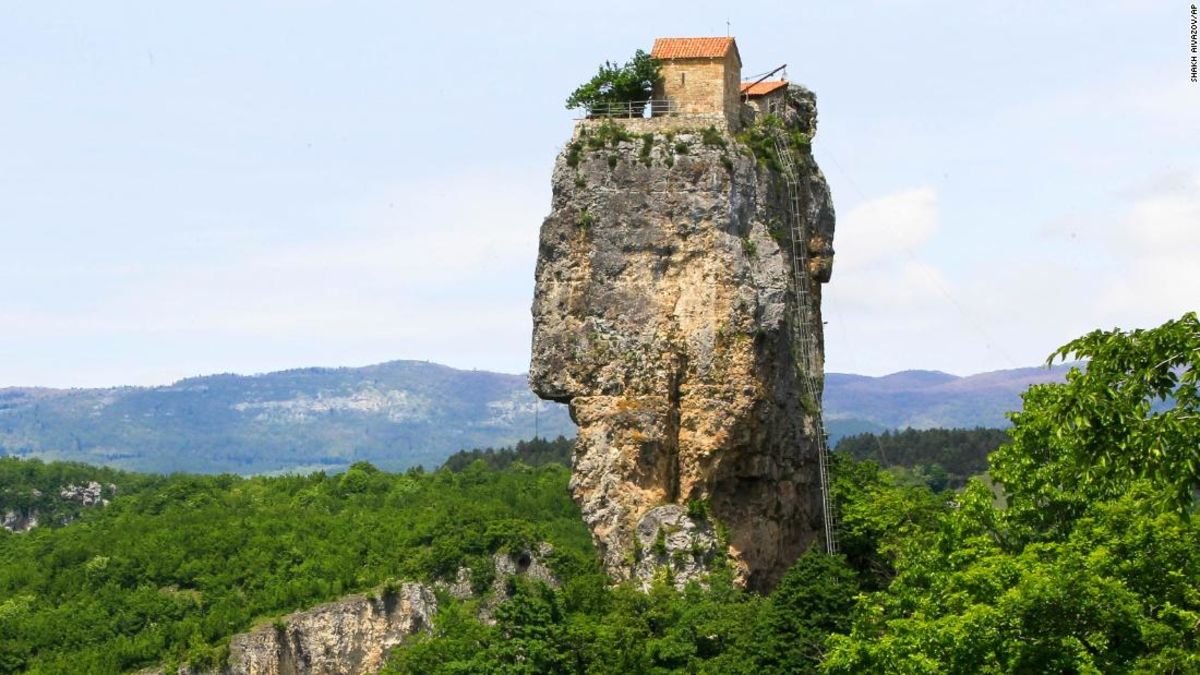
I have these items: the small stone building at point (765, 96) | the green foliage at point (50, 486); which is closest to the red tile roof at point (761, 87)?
the small stone building at point (765, 96)

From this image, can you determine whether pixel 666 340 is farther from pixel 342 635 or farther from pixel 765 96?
pixel 342 635

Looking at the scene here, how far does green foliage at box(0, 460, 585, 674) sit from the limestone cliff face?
4.98 m

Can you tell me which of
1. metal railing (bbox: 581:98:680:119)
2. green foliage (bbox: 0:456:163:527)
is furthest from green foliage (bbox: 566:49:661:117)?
green foliage (bbox: 0:456:163:527)

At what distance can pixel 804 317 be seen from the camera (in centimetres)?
5022

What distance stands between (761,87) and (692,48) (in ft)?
12.4

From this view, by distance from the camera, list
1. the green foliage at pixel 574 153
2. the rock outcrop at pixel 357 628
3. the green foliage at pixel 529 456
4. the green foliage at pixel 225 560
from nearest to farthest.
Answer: the green foliage at pixel 574 153 < the rock outcrop at pixel 357 628 < the green foliage at pixel 225 560 < the green foliage at pixel 529 456

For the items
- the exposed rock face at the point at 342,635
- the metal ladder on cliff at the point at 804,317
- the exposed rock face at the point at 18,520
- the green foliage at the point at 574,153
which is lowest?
the exposed rock face at the point at 342,635

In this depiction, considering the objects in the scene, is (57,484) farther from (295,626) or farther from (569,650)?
(569,650)

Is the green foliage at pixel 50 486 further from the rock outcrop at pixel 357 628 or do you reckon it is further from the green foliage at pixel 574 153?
the green foliage at pixel 574 153

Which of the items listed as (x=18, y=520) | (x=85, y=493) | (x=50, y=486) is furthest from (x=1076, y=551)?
(x=50, y=486)

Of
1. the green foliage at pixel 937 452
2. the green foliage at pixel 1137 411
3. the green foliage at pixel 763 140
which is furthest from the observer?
the green foliage at pixel 937 452

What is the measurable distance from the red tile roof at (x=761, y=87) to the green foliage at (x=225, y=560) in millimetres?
13507

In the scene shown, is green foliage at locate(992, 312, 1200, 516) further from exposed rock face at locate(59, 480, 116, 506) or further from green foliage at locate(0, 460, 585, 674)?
exposed rock face at locate(59, 480, 116, 506)

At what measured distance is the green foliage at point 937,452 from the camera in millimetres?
143875
